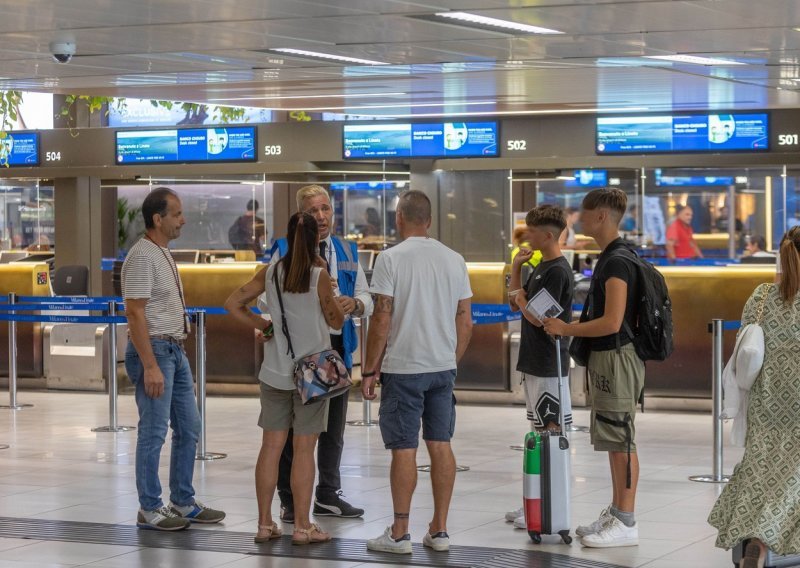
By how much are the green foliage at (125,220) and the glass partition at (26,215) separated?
3.75 feet

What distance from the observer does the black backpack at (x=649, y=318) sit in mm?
6246

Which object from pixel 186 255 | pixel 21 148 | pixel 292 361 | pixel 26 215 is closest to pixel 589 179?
pixel 186 255

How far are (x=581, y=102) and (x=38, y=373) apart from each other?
6.44 m

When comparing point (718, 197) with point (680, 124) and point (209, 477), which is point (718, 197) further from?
point (209, 477)

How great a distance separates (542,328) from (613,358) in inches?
23.1

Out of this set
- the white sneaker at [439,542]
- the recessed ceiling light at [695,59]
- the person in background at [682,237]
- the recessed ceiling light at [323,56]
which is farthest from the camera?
the person in background at [682,237]

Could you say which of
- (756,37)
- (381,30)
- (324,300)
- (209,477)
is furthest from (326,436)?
(756,37)

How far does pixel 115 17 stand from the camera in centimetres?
818

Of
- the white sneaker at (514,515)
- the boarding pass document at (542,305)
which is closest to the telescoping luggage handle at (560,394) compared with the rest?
the boarding pass document at (542,305)

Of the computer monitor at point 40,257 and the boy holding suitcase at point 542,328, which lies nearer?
the boy holding suitcase at point 542,328

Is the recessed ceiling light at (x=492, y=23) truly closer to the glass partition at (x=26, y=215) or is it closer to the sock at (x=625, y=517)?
the sock at (x=625, y=517)

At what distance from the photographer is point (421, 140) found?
15.3 meters

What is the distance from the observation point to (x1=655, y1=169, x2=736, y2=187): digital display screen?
596 inches

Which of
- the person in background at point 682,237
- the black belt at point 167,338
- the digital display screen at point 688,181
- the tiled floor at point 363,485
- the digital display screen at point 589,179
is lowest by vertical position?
the tiled floor at point 363,485
